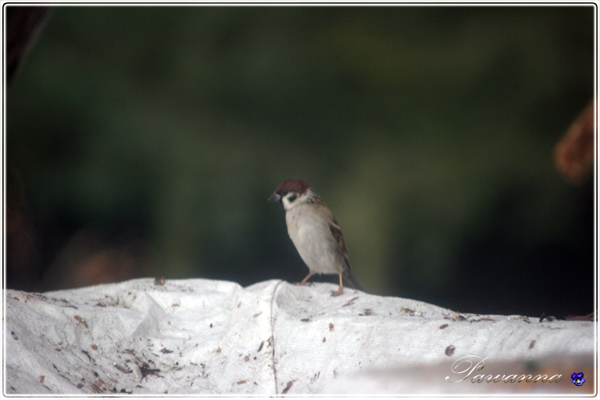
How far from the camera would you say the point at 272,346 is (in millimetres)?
1485

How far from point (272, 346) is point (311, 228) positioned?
2.59 feet

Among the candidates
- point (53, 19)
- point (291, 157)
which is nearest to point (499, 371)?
point (291, 157)

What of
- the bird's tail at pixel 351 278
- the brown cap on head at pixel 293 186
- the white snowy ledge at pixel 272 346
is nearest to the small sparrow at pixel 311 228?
the brown cap on head at pixel 293 186

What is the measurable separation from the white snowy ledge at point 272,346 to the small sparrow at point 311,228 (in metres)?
0.42

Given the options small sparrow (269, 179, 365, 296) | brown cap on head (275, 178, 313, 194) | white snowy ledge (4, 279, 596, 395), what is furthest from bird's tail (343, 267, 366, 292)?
white snowy ledge (4, 279, 596, 395)

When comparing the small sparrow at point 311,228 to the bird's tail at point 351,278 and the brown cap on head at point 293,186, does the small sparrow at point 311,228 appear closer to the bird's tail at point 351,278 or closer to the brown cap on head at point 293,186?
the brown cap on head at point 293,186

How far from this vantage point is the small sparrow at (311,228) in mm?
2197

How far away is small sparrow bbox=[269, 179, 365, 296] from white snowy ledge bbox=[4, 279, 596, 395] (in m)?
0.42

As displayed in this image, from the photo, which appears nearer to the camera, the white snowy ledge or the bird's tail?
the white snowy ledge

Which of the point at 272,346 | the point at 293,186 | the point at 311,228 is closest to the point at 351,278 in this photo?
the point at 311,228

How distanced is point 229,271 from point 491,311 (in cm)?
183

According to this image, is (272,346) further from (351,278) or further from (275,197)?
(351,278)

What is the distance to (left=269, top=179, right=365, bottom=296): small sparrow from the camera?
220 centimetres

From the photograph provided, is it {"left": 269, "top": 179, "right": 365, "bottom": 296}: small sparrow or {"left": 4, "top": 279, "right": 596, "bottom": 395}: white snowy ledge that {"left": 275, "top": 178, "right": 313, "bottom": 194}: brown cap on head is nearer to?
{"left": 269, "top": 179, "right": 365, "bottom": 296}: small sparrow
